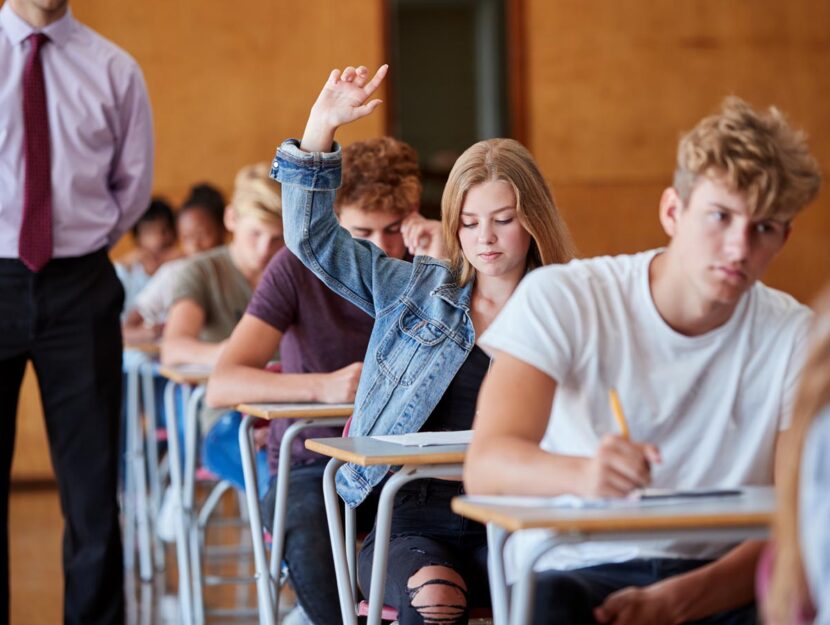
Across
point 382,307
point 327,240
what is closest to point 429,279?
point 382,307

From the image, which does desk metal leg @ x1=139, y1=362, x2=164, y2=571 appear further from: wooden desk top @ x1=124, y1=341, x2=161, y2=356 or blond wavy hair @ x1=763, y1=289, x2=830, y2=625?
blond wavy hair @ x1=763, y1=289, x2=830, y2=625

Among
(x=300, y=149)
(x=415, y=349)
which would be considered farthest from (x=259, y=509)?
(x=300, y=149)

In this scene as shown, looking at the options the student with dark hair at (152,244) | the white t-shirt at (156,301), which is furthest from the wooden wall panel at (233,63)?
the white t-shirt at (156,301)

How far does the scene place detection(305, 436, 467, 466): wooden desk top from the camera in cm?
191

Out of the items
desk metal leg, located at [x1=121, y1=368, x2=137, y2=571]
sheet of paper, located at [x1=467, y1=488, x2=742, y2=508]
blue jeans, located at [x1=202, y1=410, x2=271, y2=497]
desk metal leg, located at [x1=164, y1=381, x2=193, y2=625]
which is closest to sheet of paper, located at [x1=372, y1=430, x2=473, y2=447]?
sheet of paper, located at [x1=467, y1=488, x2=742, y2=508]

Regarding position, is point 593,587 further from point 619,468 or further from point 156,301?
point 156,301

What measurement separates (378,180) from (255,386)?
A: 524 mm

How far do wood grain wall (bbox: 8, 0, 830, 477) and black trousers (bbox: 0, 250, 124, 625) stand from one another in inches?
148

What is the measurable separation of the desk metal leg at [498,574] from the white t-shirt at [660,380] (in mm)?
52

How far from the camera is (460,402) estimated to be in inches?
94.1

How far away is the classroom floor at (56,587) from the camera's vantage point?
3.88 m

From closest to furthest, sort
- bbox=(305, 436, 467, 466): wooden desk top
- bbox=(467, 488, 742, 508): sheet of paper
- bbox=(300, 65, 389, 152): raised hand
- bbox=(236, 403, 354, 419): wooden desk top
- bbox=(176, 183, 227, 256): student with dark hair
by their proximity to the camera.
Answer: bbox=(467, 488, 742, 508): sheet of paper, bbox=(305, 436, 467, 466): wooden desk top, bbox=(300, 65, 389, 152): raised hand, bbox=(236, 403, 354, 419): wooden desk top, bbox=(176, 183, 227, 256): student with dark hair

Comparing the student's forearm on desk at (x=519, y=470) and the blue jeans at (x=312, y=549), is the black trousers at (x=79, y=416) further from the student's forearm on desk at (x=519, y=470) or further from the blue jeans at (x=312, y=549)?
the student's forearm on desk at (x=519, y=470)

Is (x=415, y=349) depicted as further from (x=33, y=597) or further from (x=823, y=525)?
(x=33, y=597)
